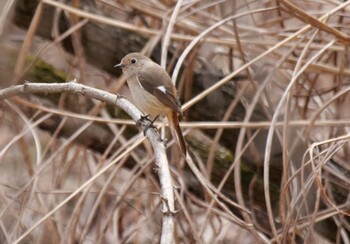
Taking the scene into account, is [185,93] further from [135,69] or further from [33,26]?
[33,26]

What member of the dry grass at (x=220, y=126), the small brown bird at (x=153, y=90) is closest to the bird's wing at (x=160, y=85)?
the small brown bird at (x=153, y=90)

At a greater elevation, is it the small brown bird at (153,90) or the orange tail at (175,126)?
the small brown bird at (153,90)

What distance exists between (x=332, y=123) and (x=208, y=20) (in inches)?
34.6

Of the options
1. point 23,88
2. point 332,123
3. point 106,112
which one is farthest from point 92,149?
point 23,88

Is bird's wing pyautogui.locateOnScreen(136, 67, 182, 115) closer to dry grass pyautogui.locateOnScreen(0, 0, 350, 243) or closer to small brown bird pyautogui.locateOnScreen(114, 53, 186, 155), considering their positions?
small brown bird pyautogui.locateOnScreen(114, 53, 186, 155)

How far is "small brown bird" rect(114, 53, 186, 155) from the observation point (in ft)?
8.53

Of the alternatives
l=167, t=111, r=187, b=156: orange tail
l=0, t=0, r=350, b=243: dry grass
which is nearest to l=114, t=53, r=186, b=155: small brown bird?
l=167, t=111, r=187, b=156: orange tail

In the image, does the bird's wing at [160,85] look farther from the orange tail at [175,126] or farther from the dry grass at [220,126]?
the dry grass at [220,126]

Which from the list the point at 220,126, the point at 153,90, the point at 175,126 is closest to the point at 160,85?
the point at 153,90

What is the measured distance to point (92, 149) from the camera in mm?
3400

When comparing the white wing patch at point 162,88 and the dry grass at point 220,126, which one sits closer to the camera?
the white wing patch at point 162,88

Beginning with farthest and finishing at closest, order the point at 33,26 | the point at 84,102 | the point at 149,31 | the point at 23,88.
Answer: the point at 84,102 → the point at 149,31 → the point at 33,26 → the point at 23,88

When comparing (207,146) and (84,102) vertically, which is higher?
(84,102)

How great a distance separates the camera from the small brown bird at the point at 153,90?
2.60 m
